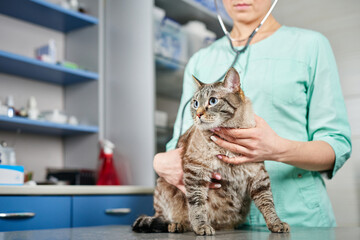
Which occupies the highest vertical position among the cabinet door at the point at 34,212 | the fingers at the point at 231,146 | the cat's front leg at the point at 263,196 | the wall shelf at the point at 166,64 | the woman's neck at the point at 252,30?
the wall shelf at the point at 166,64

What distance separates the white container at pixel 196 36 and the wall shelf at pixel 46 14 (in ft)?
2.01

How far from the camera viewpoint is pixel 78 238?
0.81 m

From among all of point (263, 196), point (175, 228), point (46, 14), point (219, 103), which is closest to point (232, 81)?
point (219, 103)

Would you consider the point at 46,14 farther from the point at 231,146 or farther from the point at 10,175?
the point at 231,146

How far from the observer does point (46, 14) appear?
2143 millimetres

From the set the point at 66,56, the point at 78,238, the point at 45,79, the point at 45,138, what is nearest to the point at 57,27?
the point at 66,56

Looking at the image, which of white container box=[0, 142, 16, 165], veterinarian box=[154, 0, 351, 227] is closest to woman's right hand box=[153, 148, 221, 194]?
veterinarian box=[154, 0, 351, 227]

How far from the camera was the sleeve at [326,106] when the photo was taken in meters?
1.01

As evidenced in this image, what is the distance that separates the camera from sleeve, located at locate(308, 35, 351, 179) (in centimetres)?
101

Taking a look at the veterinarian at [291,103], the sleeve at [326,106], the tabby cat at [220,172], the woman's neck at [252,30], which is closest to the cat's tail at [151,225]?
the tabby cat at [220,172]

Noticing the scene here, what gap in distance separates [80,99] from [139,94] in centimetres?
43

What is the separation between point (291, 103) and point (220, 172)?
361mm

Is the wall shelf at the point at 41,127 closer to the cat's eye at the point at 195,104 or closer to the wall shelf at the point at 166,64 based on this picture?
the wall shelf at the point at 166,64

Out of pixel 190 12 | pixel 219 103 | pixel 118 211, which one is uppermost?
pixel 190 12
